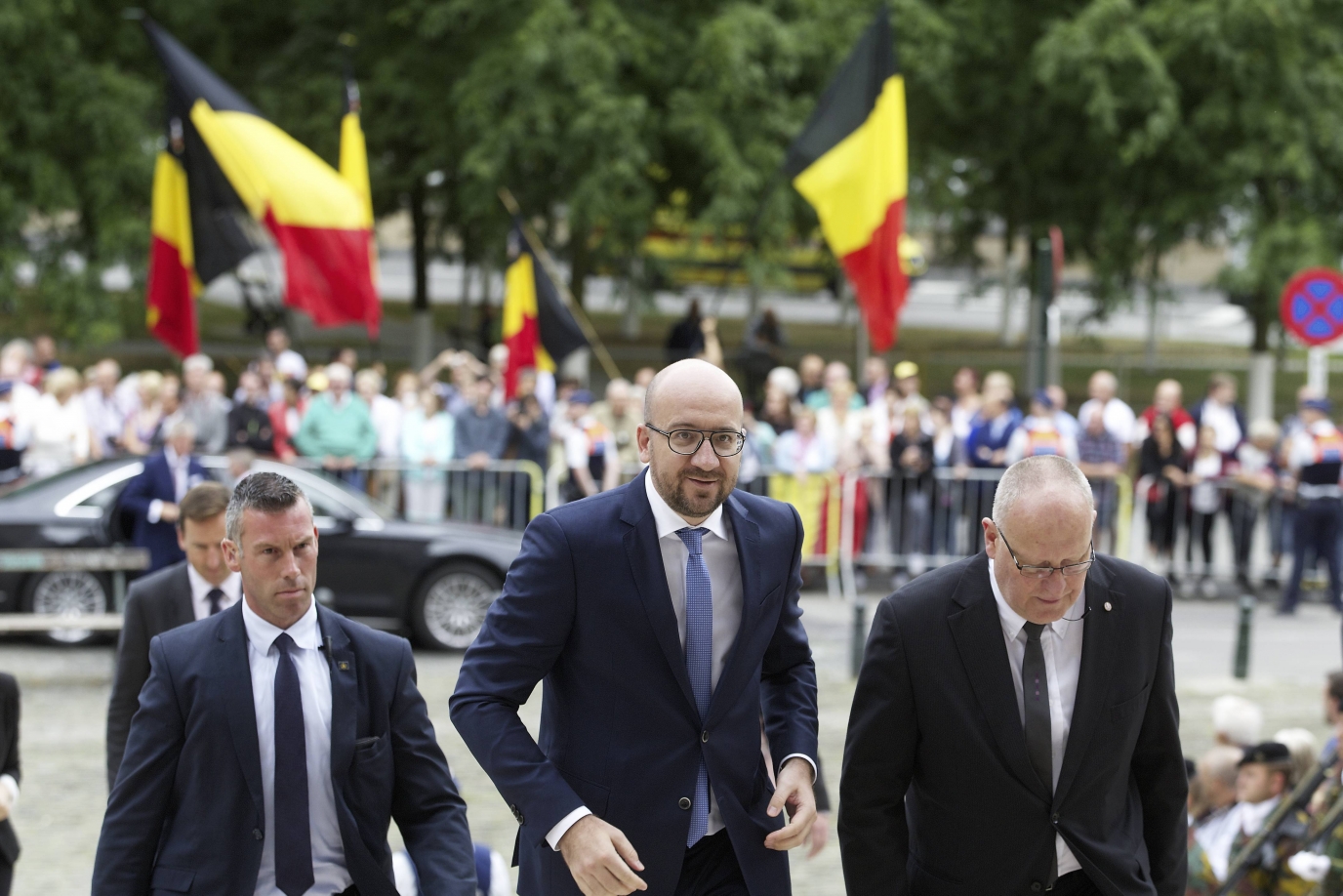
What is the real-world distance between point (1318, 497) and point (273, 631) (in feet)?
44.5

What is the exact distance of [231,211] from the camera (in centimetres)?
1639

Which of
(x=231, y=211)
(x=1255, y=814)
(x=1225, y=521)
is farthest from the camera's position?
(x=1225, y=521)

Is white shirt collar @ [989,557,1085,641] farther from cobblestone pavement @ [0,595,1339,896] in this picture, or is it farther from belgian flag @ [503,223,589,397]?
belgian flag @ [503,223,589,397]

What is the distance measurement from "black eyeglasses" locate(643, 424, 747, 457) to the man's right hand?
875mm

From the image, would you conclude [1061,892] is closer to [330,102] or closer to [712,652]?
[712,652]

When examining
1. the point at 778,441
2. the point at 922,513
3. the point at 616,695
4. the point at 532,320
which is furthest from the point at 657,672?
the point at 532,320

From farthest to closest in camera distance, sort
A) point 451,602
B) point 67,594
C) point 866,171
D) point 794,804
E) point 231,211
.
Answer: point 231,211
point 866,171
point 451,602
point 67,594
point 794,804

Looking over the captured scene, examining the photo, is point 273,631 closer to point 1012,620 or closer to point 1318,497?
point 1012,620

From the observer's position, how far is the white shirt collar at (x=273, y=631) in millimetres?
4102

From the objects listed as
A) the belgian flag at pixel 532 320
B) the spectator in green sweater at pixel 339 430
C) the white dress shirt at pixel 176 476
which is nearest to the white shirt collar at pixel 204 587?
the white dress shirt at pixel 176 476

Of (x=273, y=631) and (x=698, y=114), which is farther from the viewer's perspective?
(x=698, y=114)

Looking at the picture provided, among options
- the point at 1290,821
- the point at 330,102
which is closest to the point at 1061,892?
the point at 1290,821

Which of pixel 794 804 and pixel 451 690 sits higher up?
pixel 794 804

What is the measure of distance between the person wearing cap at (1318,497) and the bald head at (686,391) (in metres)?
12.9
